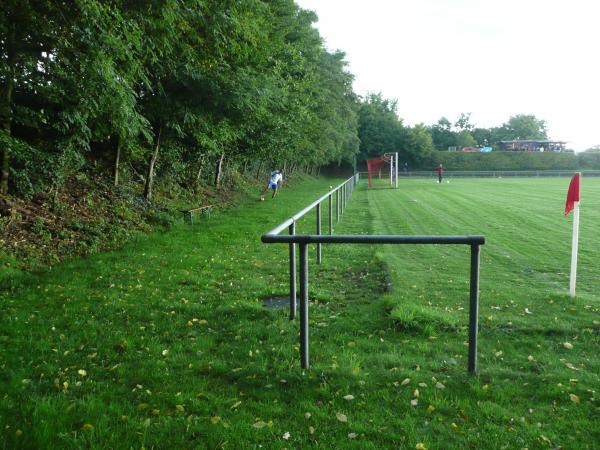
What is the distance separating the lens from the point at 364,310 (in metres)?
5.62

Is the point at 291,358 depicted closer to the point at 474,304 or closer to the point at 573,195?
the point at 474,304

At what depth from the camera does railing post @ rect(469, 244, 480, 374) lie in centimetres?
371

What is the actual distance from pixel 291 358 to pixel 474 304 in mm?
1516

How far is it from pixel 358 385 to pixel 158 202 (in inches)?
447

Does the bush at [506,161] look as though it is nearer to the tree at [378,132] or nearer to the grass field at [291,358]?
the tree at [378,132]

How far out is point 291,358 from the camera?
165 inches

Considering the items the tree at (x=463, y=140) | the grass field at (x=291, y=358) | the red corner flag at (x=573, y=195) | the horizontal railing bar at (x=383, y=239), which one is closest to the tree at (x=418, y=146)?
the tree at (x=463, y=140)

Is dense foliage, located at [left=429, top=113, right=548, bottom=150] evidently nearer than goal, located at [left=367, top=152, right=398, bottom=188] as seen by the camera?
No

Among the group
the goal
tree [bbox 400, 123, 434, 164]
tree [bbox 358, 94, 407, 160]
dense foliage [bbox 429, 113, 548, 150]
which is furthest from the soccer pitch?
dense foliage [bbox 429, 113, 548, 150]

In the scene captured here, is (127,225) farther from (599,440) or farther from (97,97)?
(599,440)

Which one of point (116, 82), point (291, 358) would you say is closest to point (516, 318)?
point (291, 358)

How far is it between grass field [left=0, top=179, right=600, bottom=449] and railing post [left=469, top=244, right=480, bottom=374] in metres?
0.12

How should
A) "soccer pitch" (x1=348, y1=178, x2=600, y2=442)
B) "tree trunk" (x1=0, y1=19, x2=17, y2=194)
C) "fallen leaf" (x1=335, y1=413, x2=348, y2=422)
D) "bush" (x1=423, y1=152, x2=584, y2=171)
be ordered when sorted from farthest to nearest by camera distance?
1. "bush" (x1=423, y1=152, x2=584, y2=171)
2. "tree trunk" (x1=0, y1=19, x2=17, y2=194)
3. "soccer pitch" (x1=348, y1=178, x2=600, y2=442)
4. "fallen leaf" (x1=335, y1=413, x2=348, y2=422)

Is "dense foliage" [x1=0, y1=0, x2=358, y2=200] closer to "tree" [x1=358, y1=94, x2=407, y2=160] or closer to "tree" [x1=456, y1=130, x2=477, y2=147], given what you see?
"tree" [x1=358, y1=94, x2=407, y2=160]
